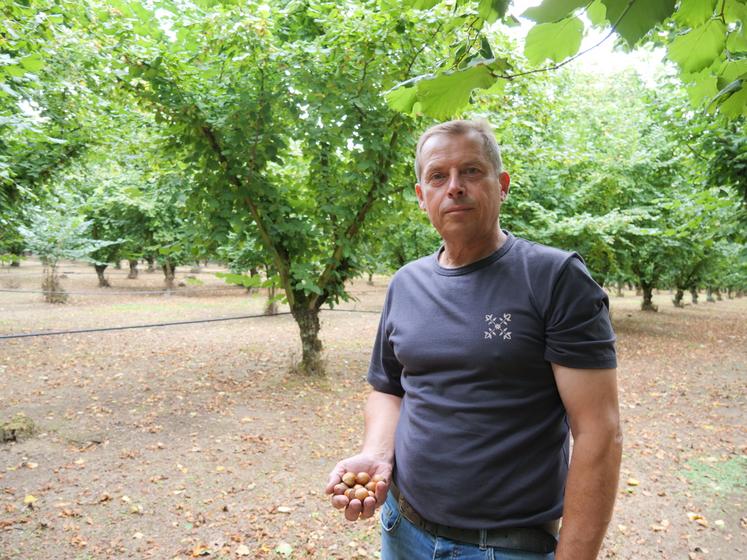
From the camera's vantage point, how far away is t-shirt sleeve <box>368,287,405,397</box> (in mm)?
1839

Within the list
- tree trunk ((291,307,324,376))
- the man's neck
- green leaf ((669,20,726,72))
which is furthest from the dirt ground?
green leaf ((669,20,726,72))

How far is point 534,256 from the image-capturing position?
1.44m

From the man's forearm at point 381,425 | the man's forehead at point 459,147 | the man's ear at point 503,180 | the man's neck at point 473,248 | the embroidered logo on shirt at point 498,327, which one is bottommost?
the man's forearm at point 381,425

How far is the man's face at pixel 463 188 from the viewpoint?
1549 mm

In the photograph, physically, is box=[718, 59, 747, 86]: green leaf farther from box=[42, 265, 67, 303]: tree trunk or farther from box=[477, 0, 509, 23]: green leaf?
box=[42, 265, 67, 303]: tree trunk

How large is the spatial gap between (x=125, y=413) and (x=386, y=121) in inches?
191

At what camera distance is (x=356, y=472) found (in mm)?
1687

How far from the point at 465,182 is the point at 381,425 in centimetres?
91

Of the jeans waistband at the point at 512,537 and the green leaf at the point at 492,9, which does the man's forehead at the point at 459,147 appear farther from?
the jeans waistband at the point at 512,537

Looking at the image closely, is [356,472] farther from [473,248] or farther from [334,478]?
[473,248]

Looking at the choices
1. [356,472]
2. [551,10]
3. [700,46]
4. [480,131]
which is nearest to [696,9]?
[700,46]

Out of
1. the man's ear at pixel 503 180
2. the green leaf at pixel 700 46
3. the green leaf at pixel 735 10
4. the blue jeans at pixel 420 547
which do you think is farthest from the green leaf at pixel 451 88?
the blue jeans at pixel 420 547

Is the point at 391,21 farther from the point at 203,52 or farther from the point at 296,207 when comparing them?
the point at 296,207

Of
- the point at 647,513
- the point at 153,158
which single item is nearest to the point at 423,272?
the point at 647,513
